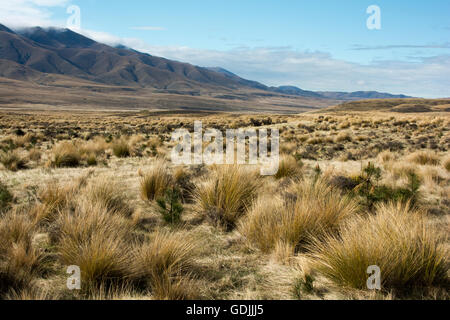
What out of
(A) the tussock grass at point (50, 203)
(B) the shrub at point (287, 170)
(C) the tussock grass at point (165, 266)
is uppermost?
(B) the shrub at point (287, 170)

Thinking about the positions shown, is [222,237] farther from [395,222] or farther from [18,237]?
[18,237]

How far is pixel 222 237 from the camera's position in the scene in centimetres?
420

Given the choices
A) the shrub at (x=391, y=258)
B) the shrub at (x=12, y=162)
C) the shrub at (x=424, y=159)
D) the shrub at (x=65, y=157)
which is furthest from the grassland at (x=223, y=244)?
the shrub at (x=424, y=159)

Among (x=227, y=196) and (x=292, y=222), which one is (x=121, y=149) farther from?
(x=292, y=222)

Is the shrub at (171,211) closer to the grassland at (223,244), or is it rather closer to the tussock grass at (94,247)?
the grassland at (223,244)

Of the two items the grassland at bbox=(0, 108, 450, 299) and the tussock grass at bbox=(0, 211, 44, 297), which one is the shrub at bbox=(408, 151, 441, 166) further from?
the tussock grass at bbox=(0, 211, 44, 297)

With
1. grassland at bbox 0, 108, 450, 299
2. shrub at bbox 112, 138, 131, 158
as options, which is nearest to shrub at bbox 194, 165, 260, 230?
grassland at bbox 0, 108, 450, 299

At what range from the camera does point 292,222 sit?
12.5 feet

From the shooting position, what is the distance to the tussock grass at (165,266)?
265 centimetres

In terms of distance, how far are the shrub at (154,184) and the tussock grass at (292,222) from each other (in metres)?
2.16

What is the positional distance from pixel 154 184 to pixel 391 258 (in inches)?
170

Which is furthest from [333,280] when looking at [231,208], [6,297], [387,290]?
[6,297]

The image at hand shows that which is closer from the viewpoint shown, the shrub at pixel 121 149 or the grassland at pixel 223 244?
the grassland at pixel 223 244
